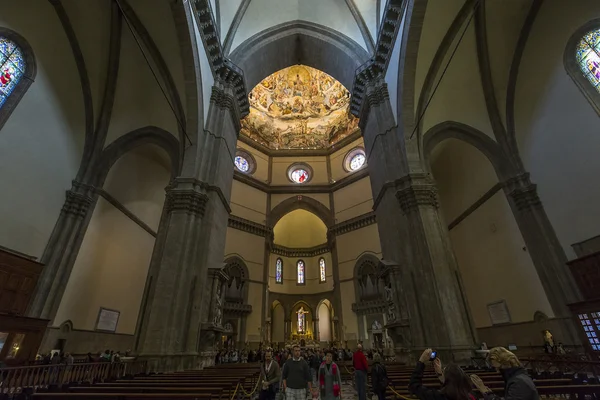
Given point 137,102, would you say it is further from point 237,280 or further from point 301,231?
point 301,231

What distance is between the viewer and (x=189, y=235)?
28.5ft

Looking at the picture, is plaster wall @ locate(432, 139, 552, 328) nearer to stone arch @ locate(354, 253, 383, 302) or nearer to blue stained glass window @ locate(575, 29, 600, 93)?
blue stained glass window @ locate(575, 29, 600, 93)

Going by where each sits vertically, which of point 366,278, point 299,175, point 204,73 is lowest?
point 366,278

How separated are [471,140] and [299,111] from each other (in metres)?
18.3

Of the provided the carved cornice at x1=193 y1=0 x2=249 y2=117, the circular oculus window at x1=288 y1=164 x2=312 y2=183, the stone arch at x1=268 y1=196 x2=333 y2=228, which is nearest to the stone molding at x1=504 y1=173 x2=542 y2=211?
the carved cornice at x1=193 y1=0 x2=249 y2=117

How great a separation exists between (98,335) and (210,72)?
11.1 meters

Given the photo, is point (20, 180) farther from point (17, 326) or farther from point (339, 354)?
point (339, 354)

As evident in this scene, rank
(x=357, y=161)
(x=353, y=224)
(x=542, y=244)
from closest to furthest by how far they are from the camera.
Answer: (x=542, y=244) → (x=353, y=224) → (x=357, y=161)

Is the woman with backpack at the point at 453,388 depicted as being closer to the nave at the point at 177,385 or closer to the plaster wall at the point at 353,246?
the nave at the point at 177,385

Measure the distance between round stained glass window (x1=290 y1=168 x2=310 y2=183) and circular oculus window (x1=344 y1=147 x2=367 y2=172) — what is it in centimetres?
378

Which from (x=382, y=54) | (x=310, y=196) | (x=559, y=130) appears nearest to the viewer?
(x=559, y=130)

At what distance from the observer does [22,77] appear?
28.0 feet

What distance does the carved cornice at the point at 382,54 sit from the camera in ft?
34.6

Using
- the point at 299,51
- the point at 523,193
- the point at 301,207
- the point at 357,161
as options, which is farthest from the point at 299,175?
the point at 523,193
